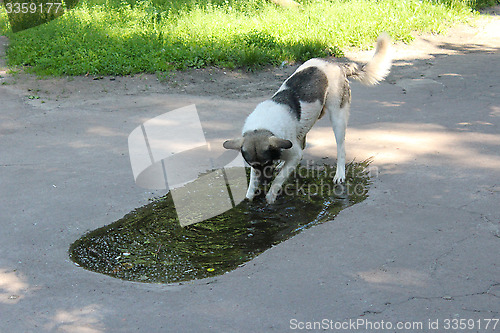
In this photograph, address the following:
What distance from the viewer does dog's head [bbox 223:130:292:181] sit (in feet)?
17.0

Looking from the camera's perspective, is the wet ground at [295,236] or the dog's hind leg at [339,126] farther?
A: the dog's hind leg at [339,126]

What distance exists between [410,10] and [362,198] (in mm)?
9473

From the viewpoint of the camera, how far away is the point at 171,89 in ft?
31.4

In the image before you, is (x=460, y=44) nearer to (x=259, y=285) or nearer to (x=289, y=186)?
(x=289, y=186)

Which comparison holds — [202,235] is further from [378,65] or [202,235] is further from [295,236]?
[378,65]

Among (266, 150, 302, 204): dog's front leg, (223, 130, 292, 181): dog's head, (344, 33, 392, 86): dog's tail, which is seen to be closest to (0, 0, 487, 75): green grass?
(344, 33, 392, 86): dog's tail

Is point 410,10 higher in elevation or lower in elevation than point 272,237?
higher

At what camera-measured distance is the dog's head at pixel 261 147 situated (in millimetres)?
5168

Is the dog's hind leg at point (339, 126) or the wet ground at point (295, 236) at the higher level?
the dog's hind leg at point (339, 126)

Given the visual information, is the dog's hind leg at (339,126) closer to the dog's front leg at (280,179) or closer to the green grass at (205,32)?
the dog's front leg at (280,179)

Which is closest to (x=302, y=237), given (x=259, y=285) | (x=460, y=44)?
(x=259, y=285)

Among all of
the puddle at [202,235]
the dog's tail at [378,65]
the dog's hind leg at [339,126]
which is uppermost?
the dog's tail at [378,65]

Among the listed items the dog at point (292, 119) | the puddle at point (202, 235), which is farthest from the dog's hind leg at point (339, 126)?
the puddle at point (202, 235)

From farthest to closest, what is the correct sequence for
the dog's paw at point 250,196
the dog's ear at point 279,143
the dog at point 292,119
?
1. the dog's paw at point 250,196
2. the dog at point 292,119
3. the dog's ear at point 279,143
